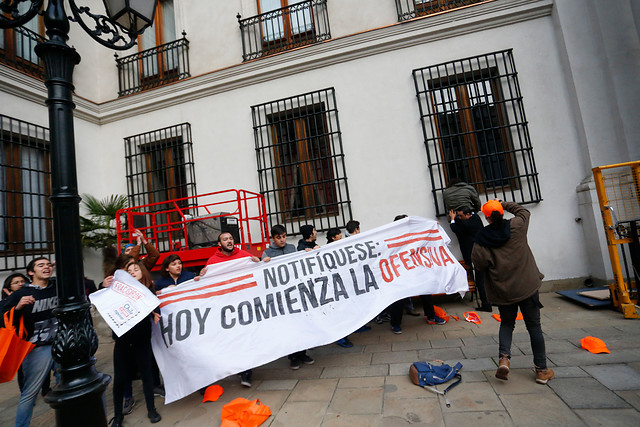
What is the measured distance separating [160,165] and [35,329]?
20.5ft

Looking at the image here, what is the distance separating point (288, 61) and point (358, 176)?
316cm

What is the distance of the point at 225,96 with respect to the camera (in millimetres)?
8258

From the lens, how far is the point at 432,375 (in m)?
3.32

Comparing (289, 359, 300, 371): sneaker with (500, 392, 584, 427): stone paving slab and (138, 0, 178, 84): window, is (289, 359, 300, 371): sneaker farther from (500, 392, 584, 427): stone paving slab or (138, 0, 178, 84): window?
(138, 0, 178, 84): window

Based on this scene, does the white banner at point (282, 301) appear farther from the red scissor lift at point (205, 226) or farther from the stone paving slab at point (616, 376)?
the red scissor lift at point (205, 226)

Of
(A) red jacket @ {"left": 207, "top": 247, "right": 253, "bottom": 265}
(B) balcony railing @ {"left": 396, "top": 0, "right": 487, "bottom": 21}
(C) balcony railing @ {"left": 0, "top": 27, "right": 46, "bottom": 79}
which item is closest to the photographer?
(A) red jacket @ {"left": 207, "top": 247, "right": 253, "bottom": 265}

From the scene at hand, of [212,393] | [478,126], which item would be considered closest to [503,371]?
[212,393]

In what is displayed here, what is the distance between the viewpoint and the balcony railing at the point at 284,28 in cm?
794

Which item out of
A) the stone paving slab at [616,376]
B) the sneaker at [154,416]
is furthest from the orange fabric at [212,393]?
the stone paving slab at [616,376]

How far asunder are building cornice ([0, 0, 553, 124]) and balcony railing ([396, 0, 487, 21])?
39 centimetres

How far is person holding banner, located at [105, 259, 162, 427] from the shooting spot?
335 cm

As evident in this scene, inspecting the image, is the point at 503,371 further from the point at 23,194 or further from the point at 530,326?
the point at 23,194

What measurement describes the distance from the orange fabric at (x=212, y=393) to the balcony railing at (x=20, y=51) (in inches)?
317

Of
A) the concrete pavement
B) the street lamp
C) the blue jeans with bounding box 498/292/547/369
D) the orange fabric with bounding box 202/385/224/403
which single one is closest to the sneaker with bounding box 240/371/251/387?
the concrete pavement
